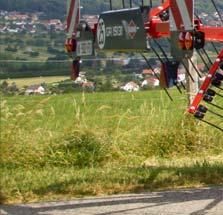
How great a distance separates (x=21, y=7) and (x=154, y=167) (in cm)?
1575

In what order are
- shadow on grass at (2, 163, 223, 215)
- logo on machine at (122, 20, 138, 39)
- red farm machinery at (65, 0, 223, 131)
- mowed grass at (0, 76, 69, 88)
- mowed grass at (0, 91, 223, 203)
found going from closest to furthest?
red farm machinery at (65, 0, 223, 131)
logo on machine at (122, 20, 138, 39)
shadow on grass at (2, 163, 223, 215)
mowed grass at (0, 91, 223, 203)
mowed grass at (0, 76, 69, 88)

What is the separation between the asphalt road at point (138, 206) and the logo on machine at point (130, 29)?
1.41 meters

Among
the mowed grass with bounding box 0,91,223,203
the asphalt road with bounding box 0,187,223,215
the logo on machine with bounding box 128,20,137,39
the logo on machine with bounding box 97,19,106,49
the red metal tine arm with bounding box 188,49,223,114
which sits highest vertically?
the logo on machine with bounding box 128,20,137,39

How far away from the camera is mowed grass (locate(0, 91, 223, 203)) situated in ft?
23.1

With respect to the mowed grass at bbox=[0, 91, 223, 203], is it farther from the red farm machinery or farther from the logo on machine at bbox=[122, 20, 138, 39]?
the logo on machine at bbox=[122, 20, 138, 39]

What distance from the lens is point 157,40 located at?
652 centimetres

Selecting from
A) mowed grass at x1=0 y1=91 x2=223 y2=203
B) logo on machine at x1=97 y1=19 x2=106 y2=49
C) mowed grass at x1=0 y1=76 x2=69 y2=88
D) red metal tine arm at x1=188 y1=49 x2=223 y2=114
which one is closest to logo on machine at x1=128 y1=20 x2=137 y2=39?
logo on machine at x1=97 y1=19 x2=106 y2=49

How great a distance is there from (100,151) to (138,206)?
2597 mm

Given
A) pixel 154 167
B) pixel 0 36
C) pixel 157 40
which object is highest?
pixel 157 40

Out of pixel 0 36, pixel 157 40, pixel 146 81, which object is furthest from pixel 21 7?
pixel 157 40

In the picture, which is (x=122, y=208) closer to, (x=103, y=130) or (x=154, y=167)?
(x=154, y=167)

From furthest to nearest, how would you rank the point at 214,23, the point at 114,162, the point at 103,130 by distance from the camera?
the point at 103,130 → the point at 114,162 → the point at 214,23

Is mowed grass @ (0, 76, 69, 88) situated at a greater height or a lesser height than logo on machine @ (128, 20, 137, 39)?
lesser

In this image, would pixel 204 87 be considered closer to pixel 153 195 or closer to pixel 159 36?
pixel 159 36
